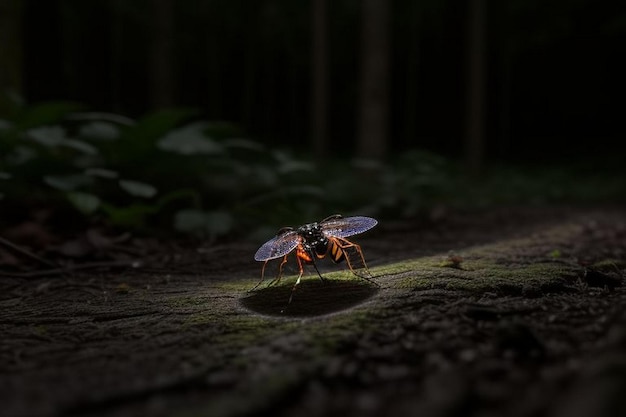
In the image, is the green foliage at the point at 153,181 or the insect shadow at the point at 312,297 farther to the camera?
the green foliage at the point at 153,181

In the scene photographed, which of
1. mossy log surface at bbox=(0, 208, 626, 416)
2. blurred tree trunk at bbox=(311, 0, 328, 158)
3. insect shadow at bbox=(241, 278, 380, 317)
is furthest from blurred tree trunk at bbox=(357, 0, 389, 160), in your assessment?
insect shadow at bbox=(241, 278, 380, 317)

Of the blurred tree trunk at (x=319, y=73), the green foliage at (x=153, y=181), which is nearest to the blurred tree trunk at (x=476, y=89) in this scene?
the blurred tree trunk at (x=319, y=73)

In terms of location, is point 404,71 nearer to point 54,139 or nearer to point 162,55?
point 162,55

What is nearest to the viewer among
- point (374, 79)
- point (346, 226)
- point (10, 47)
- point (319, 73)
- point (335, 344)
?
point (335, 344)

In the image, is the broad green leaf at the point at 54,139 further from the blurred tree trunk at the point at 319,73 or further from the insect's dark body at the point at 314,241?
the blurred tree trunk at the point at 319,73

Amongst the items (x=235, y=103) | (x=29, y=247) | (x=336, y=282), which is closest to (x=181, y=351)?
(x=336, y=282)

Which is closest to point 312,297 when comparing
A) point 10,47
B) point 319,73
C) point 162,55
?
point 10,47
